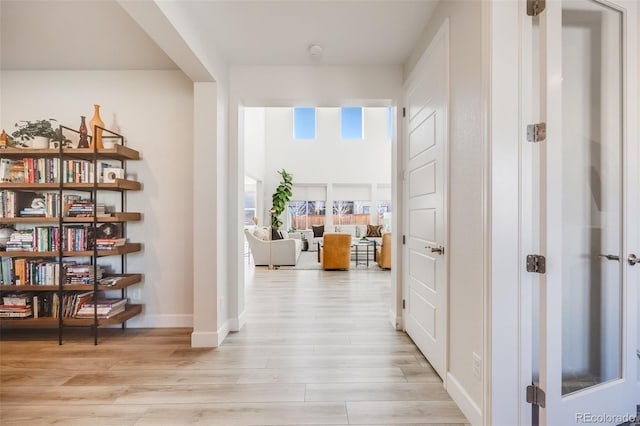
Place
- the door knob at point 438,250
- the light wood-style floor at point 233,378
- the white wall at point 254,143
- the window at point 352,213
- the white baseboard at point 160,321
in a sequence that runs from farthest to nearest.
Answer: the window at point 352,213
the white wall at point 254,143
the white baseboard at point 160,321
the door knob at point 438,250
the light wood-style floor at point 233,378

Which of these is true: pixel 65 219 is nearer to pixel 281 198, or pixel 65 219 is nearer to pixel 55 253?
pixel 55 253

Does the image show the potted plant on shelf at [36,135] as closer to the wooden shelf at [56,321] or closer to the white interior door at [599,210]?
the wooden shelf at [56,321]

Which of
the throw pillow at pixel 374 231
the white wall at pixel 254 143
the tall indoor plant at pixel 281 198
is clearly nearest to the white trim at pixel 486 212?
the white wall at pixel 254 143

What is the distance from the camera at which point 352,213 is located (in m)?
10.4

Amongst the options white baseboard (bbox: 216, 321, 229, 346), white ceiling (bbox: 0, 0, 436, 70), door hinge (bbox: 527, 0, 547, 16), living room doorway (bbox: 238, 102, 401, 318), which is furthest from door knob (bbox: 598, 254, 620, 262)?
living room doorway (bbox: 238, 102, 401, 318)

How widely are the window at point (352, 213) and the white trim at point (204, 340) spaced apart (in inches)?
312

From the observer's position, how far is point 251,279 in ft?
17.5

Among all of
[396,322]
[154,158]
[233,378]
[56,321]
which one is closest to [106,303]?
[56,321]

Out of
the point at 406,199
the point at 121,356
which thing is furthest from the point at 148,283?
the point at 406,199

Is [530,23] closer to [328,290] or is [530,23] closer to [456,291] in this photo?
[456,291]

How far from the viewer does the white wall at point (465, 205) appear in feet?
5.16

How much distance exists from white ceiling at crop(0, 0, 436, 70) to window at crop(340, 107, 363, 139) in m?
7.55

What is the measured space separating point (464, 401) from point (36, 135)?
4.04 m

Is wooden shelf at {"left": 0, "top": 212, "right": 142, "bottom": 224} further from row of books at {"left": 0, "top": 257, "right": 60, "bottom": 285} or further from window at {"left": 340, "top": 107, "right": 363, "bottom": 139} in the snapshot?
window at {"left": 340, "top": 107, "right": 363, "bottom": 139}
